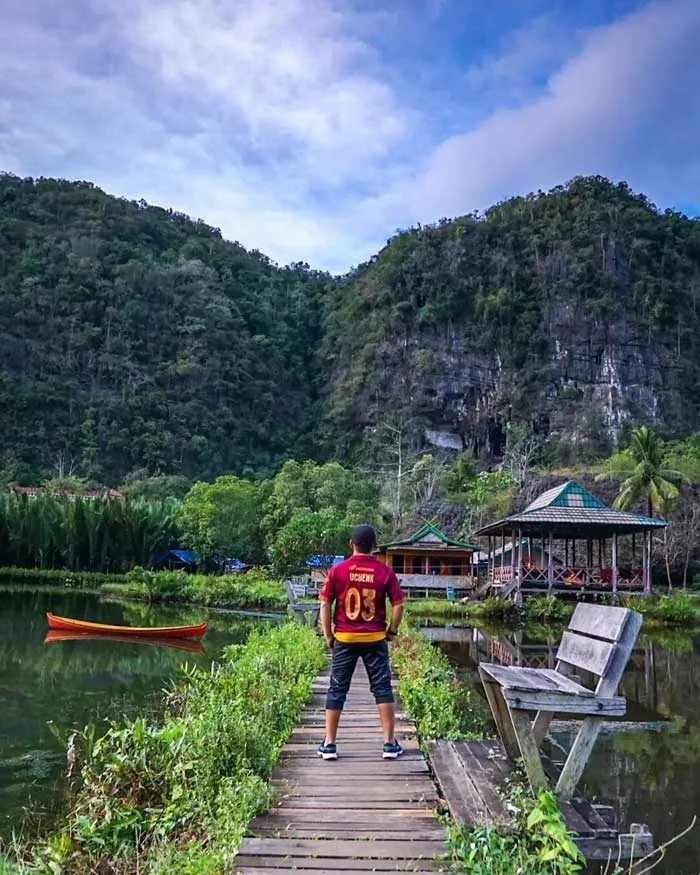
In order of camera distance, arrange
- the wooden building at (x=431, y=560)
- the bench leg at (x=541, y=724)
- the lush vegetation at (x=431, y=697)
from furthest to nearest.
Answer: the wooden building at (x=431, y=560) → the lush vegetation at (x=431, y=697) → the bench leg at (x=541, y=724)

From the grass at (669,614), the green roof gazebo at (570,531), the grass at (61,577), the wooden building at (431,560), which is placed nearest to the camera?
the grass at (669,614)

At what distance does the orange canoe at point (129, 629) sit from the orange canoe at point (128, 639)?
9cm

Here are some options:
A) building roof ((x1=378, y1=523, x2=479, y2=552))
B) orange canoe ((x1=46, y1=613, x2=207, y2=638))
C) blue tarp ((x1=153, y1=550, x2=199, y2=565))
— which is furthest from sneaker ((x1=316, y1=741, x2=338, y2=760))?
blue tarp ((x1=153, y1=550, x2=199, y2=565))

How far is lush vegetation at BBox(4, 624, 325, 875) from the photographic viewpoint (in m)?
3.48

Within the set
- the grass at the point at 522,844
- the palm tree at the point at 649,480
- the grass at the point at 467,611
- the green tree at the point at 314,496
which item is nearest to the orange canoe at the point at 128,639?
the grass at the point at 467,611

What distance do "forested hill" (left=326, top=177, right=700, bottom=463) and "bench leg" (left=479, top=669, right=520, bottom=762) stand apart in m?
61.4

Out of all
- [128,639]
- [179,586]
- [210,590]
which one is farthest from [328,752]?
[179,586]

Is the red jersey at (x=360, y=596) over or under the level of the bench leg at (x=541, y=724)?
over

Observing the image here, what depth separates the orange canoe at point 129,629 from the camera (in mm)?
17984

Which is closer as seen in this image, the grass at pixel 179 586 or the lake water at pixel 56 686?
the lake water at pixel 56 686

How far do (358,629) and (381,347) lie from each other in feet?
236

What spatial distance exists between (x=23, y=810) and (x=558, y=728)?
208 inches

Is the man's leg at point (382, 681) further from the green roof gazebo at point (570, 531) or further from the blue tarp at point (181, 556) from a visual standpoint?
the blue tarp at point (181, 556)

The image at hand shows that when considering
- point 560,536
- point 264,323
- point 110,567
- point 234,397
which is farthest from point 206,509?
point 264,323
